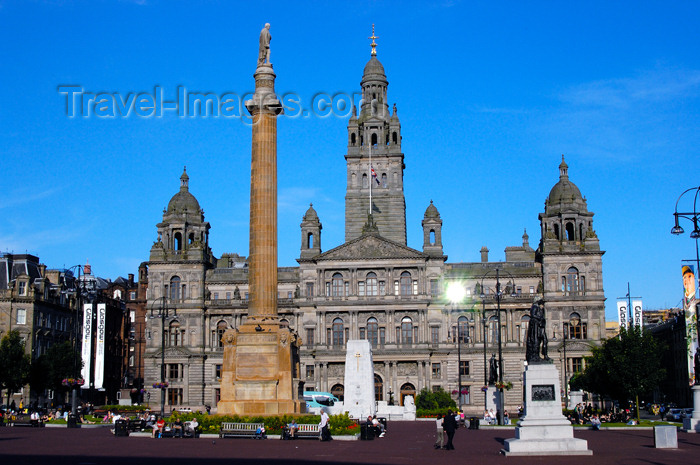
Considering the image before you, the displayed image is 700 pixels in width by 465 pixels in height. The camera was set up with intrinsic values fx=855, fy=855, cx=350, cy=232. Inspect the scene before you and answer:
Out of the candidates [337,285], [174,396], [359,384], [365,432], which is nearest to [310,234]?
[337,285]

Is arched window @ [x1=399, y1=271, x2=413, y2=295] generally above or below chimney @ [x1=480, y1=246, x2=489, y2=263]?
below

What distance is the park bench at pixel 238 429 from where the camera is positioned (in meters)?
43.4

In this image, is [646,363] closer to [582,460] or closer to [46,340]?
[582,460]

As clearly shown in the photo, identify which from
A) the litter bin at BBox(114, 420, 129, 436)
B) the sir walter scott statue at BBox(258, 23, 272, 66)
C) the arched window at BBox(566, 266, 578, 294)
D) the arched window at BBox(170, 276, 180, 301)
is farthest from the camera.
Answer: the arched window at BBox(170, 276, 180, 301)

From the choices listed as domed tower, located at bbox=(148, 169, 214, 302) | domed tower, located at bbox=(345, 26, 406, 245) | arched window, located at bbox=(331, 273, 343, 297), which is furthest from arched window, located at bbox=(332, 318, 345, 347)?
domed tower, located at bbox=(148, 169, 214, 302)

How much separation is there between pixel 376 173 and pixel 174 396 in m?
37.1

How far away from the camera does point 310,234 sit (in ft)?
339

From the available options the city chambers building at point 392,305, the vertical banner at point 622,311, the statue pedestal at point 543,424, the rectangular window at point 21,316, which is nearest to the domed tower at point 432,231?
the city chambers building at point 392,305

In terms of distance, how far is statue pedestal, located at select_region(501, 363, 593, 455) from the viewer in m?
33.5

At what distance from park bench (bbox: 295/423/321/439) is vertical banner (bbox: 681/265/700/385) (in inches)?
1406

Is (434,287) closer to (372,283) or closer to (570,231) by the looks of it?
(372,283)

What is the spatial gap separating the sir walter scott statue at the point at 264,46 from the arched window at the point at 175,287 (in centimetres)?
5722

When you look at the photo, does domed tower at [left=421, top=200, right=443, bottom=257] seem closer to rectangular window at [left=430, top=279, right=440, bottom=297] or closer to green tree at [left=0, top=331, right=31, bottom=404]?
rectangular window at [left=430, top=279, right=440, bottom=297]

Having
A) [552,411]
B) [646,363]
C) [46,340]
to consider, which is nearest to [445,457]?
[552,411]
